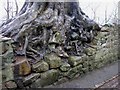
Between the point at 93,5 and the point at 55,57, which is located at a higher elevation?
the point at 93,5

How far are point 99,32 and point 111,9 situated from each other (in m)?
10.7

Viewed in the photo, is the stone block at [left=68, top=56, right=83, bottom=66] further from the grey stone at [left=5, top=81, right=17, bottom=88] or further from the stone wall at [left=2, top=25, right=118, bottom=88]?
the grey stone at [left=5, top=81, right=17, bottom=88]

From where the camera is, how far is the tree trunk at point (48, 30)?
181 inches

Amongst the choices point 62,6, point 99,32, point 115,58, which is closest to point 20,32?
point 62,6

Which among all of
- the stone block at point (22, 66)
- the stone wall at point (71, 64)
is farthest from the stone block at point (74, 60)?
the stone block at point (22, 66)

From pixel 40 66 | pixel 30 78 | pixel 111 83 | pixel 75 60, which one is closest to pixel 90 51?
pixel 75 60

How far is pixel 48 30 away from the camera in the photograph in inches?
196

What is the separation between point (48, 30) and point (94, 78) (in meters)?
1.47

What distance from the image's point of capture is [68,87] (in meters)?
4.62

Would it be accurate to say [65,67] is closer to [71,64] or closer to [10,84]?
[71,64]

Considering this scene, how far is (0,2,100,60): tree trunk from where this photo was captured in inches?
181

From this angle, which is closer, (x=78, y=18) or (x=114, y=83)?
(x=114, y=83)

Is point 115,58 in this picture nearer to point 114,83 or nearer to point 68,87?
point 114,83

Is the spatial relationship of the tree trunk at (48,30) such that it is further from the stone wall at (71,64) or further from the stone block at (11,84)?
the stone block at (11,84)
